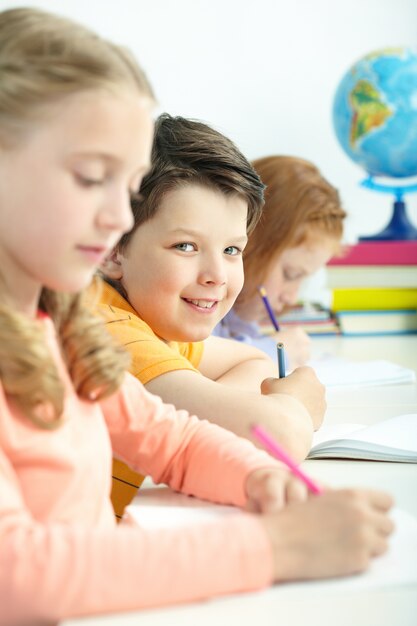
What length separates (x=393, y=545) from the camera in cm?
65

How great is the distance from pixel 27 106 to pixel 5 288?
0.13 meters

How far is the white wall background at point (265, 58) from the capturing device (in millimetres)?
2564

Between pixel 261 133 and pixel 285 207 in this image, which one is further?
pixel 261 133

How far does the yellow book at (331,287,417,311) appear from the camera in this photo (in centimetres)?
228

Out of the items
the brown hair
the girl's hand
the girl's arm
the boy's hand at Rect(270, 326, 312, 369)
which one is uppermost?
the brown hair

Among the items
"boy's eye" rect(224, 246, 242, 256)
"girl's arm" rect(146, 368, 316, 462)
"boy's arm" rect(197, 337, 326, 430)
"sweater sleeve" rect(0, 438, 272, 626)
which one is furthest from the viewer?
"boy's arm" rect(197, 337, 326, 430)

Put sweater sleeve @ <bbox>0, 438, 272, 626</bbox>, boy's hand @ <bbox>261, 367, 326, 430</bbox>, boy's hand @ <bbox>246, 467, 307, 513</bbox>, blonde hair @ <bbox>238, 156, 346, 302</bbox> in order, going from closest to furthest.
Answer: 1. sweater sleeve @ <bbox>0, 438, 272, 626</bbox>
2. boy's hand @ <bbox>246, 467, 307, 513</bbox>
3. boy's hand @ <bbox>261, 367, 326, 430</bbox>
4. blonde hair @ <bbox>238, 156, 346, 302</bbox>

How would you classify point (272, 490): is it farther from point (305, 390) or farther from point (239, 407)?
point (305, 390)

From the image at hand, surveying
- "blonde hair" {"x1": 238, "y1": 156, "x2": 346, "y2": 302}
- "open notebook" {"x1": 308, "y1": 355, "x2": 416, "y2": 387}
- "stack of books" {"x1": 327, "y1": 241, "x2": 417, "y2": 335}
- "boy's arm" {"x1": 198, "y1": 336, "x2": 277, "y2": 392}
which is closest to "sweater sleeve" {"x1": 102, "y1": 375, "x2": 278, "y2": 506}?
"boy's arm" {"x1": 198, "y1": 336, "x2": 277, "y2": 392}

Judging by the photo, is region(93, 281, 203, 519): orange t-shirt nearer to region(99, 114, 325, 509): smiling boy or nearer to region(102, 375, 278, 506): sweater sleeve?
region(99, 114, 325, 509): smiling boy

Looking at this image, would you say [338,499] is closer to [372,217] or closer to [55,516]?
[55,516]

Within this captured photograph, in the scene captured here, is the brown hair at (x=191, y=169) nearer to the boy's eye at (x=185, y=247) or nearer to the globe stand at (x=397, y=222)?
the boy's eye at (x=185, y=247)

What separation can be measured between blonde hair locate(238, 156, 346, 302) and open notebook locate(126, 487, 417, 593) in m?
1.24

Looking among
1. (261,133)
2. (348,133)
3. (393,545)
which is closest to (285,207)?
(348,133)
